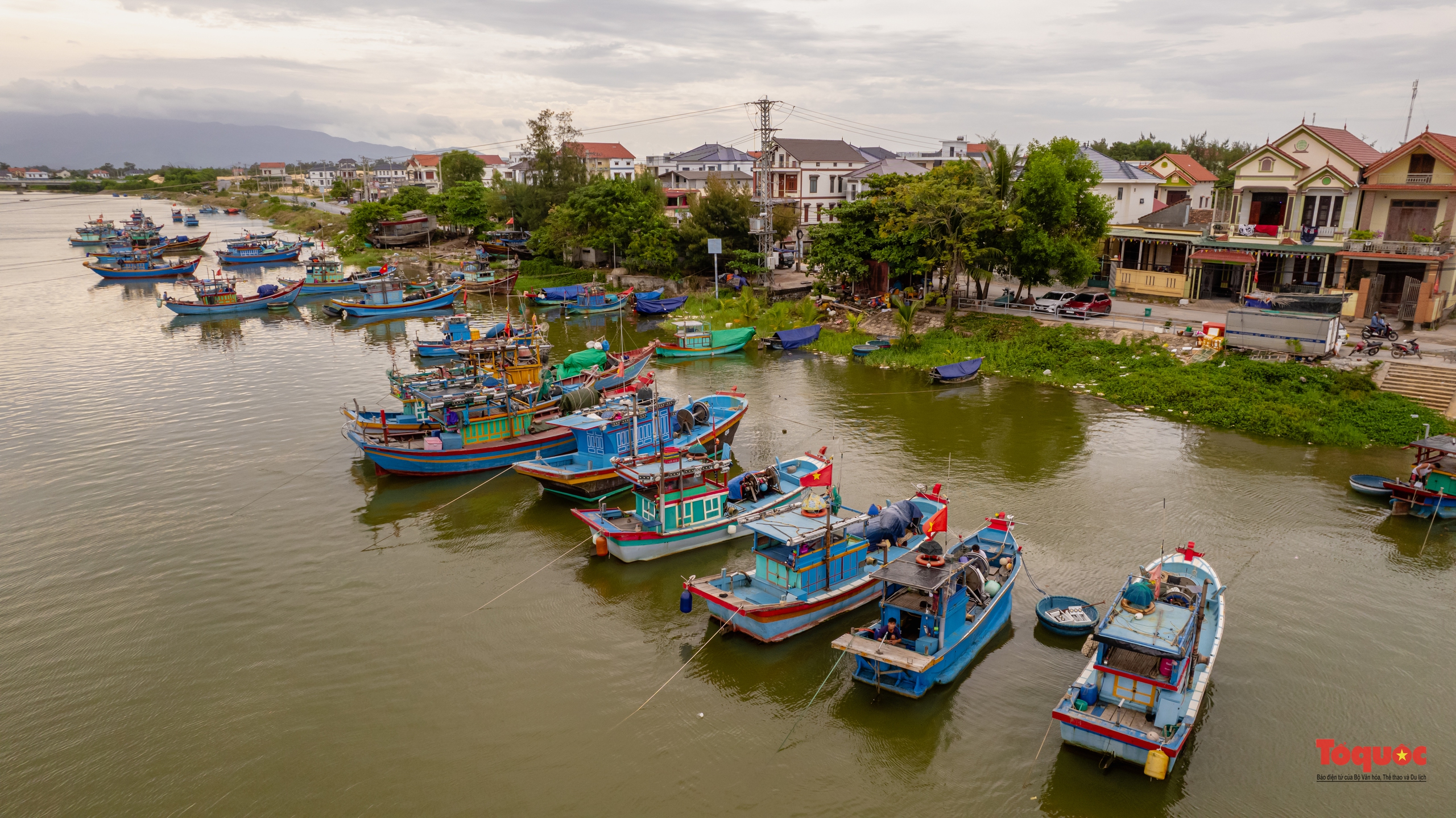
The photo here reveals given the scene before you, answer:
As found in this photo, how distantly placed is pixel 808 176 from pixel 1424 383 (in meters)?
47.2

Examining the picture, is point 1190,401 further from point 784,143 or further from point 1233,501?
point 784,143

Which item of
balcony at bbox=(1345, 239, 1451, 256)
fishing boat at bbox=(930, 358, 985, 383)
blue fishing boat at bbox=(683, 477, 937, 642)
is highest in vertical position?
balcony at bbox=(1345, 239, 1451, 256)

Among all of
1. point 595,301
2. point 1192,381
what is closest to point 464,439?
point 1192,381

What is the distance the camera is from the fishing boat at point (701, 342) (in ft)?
131

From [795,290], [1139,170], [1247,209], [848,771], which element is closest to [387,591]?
[848,771]

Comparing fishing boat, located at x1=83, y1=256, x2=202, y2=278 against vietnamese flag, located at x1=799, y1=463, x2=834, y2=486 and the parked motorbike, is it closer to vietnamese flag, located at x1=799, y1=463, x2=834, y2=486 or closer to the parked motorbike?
vietnamese flag, located at x1=799, y1=463, x2=834, y2=486

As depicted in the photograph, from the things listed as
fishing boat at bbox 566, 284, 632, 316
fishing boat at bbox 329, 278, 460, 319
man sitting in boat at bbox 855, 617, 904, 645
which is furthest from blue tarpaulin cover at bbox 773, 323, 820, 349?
man sitting in boat at bbox 855, 617, 904, 645

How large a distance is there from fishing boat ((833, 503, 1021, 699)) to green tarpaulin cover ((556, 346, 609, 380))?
1940cm

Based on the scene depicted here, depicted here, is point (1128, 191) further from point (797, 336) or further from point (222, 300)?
point (222, 300)

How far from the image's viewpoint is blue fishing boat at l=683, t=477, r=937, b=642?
15555mm

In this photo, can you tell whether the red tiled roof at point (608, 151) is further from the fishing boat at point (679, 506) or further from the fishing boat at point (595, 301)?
the fishing boat at point (679, 506)

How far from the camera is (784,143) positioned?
2648 inches

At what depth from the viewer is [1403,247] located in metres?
32.7

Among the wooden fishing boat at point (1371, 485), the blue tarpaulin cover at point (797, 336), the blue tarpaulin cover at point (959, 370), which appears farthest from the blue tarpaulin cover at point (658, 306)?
the wooden fishing boat at point (1371, 485)
